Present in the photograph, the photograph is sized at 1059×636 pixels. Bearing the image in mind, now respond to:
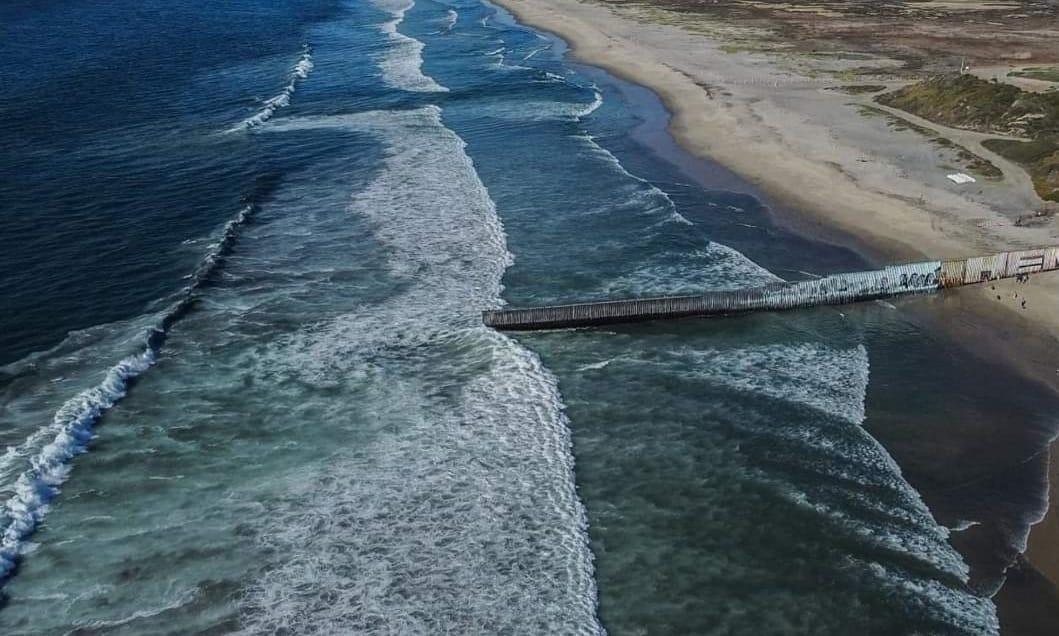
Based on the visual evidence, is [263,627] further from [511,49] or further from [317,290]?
[511,49]

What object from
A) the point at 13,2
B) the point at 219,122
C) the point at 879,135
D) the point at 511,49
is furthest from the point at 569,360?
the point at 13,2

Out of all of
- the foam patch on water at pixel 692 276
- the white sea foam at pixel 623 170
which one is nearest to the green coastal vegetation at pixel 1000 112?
the foam patch on water at pixel 692 276

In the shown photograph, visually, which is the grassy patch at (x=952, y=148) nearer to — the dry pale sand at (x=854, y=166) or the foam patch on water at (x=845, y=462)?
the dry pale sand at (x=854, y=166)

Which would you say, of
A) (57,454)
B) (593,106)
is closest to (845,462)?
(57,454)

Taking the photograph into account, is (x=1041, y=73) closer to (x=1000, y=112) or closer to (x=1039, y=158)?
(x=1000, y=112)

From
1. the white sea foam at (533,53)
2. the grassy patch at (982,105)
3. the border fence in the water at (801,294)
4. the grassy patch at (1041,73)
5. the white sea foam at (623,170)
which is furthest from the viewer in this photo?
the white sea foam at (533,53)

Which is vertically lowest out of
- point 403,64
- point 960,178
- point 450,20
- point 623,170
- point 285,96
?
point 623,170

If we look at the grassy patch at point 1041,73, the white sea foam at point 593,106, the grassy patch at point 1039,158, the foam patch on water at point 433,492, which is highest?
the grassy patch at point 1041,73
